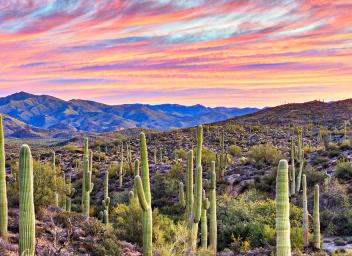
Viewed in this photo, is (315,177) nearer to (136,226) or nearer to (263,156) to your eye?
(263,156)

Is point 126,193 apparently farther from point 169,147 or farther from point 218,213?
point 169,147

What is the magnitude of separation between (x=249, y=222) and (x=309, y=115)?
2792 inches

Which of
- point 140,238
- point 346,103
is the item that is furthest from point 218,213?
point 346,103

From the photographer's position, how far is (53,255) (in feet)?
43.8

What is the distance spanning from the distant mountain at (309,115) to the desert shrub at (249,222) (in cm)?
5107

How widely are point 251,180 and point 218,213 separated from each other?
826 cm

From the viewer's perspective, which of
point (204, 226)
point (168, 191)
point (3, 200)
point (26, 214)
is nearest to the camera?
point (26, 214)

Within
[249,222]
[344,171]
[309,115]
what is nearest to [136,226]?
[249,222]

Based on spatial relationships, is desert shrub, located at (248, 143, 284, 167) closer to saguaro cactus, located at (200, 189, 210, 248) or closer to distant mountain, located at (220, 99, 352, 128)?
saguaro cactus, located at (200, 189, 210, 248)

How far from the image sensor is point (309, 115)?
289 ft

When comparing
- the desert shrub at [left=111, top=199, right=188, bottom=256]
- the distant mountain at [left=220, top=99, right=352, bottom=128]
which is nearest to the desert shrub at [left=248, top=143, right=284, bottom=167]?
the desert shrub at [left=111, top=199, right=188, bottom=256]

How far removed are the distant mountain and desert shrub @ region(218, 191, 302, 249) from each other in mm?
51068

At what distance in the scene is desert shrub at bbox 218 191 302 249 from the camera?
19547mm

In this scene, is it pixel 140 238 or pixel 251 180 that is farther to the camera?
pixel 251 180
